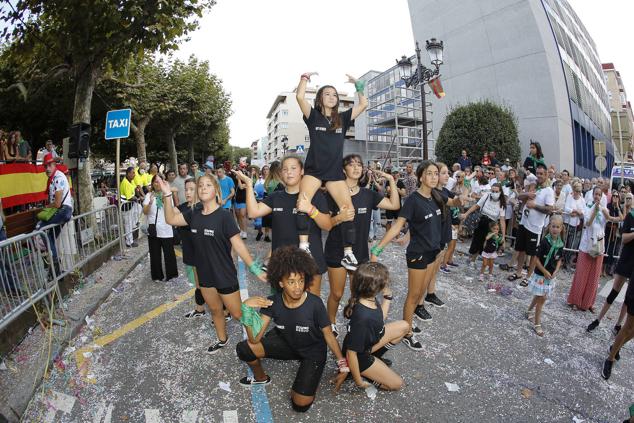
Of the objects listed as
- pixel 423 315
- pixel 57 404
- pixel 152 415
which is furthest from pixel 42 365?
pixel 423 315

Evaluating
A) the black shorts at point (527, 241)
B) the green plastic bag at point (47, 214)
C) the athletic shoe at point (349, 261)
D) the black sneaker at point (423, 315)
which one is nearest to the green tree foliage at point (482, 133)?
the black shorts at point (527, 241)

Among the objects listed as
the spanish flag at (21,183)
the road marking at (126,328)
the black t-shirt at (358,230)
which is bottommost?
the road marking at (126,328)

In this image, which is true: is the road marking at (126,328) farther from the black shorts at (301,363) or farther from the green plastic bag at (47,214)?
the green plastic bag at (47,214)

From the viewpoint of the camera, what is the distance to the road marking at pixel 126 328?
384 cm

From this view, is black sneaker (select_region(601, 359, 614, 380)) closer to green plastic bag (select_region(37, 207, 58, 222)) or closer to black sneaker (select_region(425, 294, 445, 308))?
black sneaker (select_region(425, 294, 445, 308))

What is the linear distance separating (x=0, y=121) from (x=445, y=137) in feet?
81.3

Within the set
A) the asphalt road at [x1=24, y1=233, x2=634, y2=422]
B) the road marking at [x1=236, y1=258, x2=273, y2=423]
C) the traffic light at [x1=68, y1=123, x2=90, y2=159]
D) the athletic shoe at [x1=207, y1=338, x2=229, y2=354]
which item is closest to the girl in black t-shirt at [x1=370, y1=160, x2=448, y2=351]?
the asphalt road at [x1=24, y1=233, x2=634, y2=422]

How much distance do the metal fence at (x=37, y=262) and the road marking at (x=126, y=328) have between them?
759 mm

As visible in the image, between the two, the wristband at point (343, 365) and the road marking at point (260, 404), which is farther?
the wristband at point (343, 365)

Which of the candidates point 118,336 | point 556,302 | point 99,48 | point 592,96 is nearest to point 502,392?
point 556,302

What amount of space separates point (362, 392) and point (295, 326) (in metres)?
0.90

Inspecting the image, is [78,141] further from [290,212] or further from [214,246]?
[290,212]

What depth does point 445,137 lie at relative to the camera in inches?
785

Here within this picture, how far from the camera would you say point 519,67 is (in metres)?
21.5
